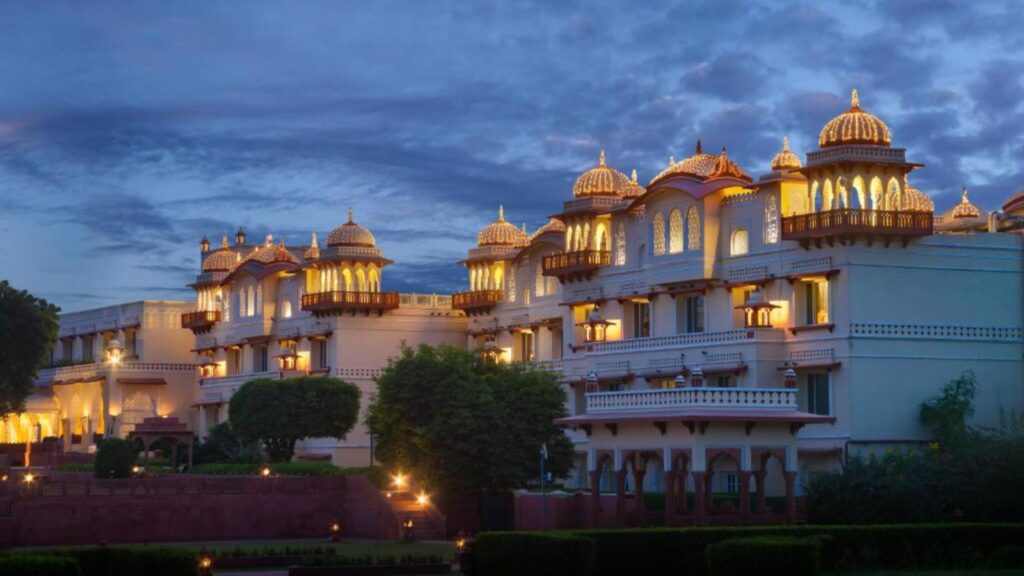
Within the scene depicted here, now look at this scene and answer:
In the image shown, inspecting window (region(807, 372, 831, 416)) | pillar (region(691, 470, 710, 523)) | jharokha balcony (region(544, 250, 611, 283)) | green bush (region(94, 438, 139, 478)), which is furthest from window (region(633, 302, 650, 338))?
pillar (region(691, 470, 710, 523))

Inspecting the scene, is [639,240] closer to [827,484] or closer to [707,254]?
[707,254]

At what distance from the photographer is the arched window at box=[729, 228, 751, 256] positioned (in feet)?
194

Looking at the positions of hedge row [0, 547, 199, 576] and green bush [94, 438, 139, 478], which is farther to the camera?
green bush [94, 438, 139, 478]

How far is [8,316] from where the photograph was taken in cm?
7525

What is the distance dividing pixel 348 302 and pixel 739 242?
2283 centimetres

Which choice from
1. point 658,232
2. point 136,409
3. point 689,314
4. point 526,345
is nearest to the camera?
point 689,314

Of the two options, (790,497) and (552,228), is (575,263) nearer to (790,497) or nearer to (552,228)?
(552,228)

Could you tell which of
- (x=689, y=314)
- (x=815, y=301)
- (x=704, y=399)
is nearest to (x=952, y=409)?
(x=815, y=301)

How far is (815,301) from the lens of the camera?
56.6 m

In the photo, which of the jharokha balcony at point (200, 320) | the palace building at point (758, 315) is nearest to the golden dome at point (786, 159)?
the palace building at point (758, 315)

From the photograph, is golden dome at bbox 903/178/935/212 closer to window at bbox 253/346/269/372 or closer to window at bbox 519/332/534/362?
window at bbox 519/332/534/362

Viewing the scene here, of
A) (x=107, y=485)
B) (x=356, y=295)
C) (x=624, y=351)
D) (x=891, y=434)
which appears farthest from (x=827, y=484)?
(x=356, y=295)

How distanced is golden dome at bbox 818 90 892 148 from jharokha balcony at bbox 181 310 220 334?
4126cm

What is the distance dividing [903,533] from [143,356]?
198 feet
